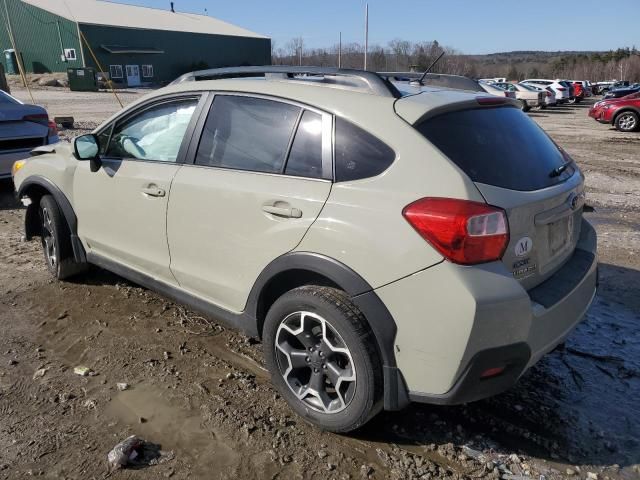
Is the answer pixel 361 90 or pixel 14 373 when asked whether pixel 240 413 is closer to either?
pixel 14 373

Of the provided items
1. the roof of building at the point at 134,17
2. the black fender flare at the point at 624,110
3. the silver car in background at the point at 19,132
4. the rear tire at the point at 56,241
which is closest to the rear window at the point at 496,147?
the rear tire at the point at 56,241

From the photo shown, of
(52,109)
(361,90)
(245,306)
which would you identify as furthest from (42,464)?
(52,109)

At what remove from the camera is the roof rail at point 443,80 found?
3424mm

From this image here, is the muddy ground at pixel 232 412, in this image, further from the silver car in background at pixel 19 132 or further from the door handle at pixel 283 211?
the silver car in background at pixel 19 132

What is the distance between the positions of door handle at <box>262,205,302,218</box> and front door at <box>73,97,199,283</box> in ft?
3.00

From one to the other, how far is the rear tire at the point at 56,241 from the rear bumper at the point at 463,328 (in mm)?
3215

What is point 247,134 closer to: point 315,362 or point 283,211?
point 283,211

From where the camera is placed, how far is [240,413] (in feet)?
9.62

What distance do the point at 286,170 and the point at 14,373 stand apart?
220cm

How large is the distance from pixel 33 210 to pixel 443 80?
12.6ft

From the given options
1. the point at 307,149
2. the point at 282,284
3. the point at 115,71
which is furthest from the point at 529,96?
the point at 115,71

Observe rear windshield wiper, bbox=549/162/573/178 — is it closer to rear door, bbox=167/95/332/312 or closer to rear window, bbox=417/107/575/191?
rear window, bbox=417/107/575/191

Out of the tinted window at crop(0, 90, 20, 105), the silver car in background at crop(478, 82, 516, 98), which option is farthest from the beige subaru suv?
the tinted window at crop(0, 90, 20, 105)

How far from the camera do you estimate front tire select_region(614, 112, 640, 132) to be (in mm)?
17859
